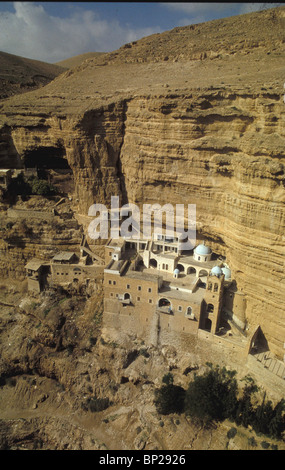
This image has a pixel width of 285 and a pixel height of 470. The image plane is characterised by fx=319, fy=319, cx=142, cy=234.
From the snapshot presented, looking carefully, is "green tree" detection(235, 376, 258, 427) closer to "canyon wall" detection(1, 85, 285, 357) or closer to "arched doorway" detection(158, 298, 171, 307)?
"canyon wall" detection(1, 85, 285, 357)

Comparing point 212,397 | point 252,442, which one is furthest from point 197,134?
point 252,442

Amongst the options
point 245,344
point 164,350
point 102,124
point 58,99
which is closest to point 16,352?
point 164,350

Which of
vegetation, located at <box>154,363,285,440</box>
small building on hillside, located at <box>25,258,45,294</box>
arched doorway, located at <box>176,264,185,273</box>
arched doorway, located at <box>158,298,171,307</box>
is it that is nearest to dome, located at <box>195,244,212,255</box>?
arched doorway, located at <box>176,264,185,273</box>

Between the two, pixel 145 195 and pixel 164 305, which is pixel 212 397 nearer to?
pixel 164 305

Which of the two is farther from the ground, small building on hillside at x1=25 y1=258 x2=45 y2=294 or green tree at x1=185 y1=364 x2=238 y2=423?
small building on hillside at x1=25 y1=258 x2=45 y2=294

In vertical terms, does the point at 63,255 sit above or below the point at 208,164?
below

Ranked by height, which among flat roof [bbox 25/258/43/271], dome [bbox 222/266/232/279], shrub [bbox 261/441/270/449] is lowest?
shrub [bbox 261/441/270/449]

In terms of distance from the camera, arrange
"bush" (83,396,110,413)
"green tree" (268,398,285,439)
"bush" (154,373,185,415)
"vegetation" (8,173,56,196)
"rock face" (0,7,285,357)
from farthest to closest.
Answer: "vegetation" (8,173,56,196), "bush" (83,396,110,413), "bush" (154,373,185,415), "rock face" (0,7,285,357), "green tree" (268,398,285,439)
